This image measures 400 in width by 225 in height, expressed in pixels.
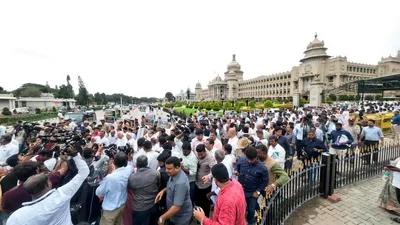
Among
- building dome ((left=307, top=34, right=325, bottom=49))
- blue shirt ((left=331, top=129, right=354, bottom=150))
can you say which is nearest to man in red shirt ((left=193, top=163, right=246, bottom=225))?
blue shirt ((left=331, top=129, right=354, bottom=150))

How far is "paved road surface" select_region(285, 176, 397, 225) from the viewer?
381cm

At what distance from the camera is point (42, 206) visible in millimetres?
1977

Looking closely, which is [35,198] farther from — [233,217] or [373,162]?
[373,162]

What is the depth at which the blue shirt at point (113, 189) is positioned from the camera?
2.81 meters

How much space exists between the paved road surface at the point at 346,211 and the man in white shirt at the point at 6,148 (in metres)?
6.98

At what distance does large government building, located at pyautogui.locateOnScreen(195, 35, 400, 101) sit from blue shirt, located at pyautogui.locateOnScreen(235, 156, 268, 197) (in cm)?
5568

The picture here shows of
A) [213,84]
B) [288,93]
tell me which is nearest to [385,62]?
[288,93]

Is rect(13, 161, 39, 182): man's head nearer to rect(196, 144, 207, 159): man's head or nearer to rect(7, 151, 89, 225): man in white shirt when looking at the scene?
rect(7, 151, 89, 225): man in white shirt

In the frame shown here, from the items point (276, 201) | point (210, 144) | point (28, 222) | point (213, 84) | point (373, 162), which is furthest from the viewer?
point (213, 84)

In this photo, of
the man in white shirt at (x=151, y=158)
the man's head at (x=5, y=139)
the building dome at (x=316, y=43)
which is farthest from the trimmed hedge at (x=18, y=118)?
the building dome at (x=316, y=43)

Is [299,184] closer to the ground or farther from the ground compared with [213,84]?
closer to the ground

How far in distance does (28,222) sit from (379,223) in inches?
223

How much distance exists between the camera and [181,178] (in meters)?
2.65

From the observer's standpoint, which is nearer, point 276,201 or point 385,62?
point 276,201
